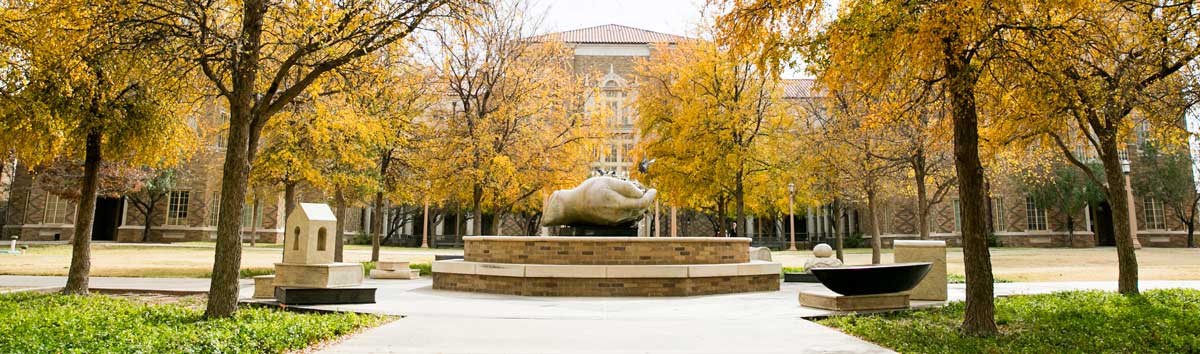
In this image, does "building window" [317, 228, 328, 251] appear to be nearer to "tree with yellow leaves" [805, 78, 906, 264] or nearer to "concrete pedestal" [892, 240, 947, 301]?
"concrete pedestal" [892, 240, 947, 301]

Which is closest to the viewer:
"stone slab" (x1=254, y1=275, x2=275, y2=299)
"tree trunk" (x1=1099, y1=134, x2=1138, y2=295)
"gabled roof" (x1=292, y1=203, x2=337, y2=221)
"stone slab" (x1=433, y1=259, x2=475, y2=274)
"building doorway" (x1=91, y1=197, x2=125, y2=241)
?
"tree trunk" (x1=1099, y1=134, x2=1138, y2=295)

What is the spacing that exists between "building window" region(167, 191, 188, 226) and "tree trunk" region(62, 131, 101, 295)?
3624 cm

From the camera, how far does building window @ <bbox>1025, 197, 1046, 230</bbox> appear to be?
140ft

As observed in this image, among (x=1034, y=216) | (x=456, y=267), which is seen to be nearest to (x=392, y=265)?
(x=456, y=267)

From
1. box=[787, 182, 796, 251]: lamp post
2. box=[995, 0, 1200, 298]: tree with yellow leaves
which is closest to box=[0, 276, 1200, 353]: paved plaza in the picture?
box=[995, 0, 1200, 298]: tree with yellow leaves

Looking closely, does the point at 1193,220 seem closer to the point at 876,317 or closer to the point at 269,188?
the point at 876,317

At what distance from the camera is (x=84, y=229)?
1067 cm

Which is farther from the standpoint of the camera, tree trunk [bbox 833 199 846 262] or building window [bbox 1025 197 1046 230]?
building window [bbox 1025 197 1046 230]

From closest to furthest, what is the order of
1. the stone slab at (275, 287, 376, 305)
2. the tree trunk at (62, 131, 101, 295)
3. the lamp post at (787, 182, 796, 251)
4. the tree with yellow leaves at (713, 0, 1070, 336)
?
the tree with yellow leaves at (713, 0, 1070, 336)
the stone slab at (275, 287, 376, 305)
the tree trunk at (62, 131, 101, 295)
the lamp post at (787, 182, 796, 251)

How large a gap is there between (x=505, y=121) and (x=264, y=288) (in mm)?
10028

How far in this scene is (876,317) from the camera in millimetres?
8508

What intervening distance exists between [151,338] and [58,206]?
47.5m

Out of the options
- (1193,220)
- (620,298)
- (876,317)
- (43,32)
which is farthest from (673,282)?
(1193,220)

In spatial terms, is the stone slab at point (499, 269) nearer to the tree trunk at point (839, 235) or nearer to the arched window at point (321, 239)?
the arched window at point (321, 239)
